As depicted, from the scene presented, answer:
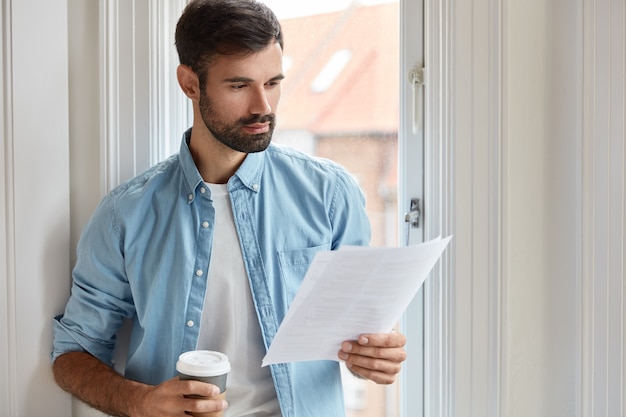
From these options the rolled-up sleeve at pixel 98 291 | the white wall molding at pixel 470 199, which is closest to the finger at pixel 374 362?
the white wall molding at pixel 470 199

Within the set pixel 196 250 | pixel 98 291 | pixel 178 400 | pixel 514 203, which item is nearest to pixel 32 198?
pixel 98 291

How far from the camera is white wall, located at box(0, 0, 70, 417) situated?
1.47 metres

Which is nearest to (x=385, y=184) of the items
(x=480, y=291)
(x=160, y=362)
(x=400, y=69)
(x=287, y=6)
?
(x=400, y=69)

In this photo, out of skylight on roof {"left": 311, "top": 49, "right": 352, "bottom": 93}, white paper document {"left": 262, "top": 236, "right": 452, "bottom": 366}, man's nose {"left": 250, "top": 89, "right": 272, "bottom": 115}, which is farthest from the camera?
skylight on roof {"left": 311, "top": 49, "right": 352, "bottom": 93}

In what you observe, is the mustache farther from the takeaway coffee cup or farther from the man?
the takeaway coffee cup

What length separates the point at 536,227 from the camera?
1.21 metres

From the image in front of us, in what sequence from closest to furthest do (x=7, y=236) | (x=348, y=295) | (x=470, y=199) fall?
(x=348, y=295) → (x=470, y=199) → (x=7, y=236)

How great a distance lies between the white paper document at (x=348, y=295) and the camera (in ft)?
3.19

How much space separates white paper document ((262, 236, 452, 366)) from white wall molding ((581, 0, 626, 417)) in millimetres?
307

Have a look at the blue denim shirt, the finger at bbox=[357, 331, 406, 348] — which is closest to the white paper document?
the finger at bbox=[357, 331, 406, 348]

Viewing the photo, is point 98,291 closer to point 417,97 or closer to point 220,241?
point 220,241

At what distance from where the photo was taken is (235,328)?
4.47 feet

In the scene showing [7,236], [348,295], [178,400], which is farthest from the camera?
[7,236]

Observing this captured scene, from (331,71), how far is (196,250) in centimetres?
53
